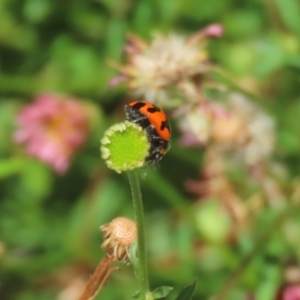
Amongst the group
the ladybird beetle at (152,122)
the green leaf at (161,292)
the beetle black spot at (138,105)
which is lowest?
the green leaf at (161,292)

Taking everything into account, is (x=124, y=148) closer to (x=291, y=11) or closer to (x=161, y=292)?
(x=161, y=292)

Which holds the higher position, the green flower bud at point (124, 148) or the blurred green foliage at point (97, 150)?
the blurred green foliage at point (97, 150)

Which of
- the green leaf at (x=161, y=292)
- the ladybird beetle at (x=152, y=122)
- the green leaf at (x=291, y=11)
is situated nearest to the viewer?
the green leaf at (x=161, y=292)

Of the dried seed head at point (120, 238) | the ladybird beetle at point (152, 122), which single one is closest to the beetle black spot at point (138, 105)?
the ladybird beetle at point (152, 122)

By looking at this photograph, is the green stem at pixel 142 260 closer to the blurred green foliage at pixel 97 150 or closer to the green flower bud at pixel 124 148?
the green flower bud at pixel 124 148

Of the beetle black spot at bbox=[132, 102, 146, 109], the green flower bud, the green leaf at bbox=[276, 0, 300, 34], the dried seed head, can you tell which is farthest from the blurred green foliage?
the green flower bud

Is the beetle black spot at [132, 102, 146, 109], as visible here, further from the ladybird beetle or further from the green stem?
the green stem

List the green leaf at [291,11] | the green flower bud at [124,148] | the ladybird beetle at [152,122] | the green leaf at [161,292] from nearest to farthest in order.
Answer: the green flower bud at [124,148] → the green leaf at [161,292] → the ladybird beetle at [152,122] → the green leaf at [291,11]
